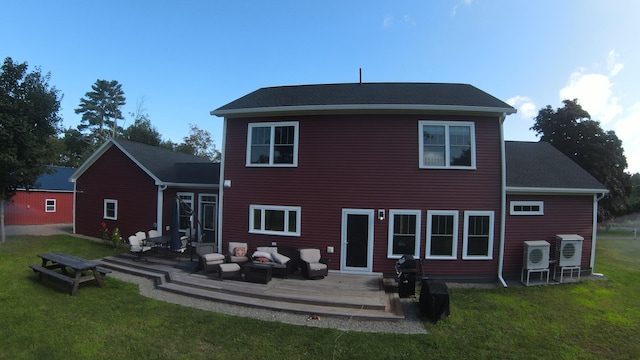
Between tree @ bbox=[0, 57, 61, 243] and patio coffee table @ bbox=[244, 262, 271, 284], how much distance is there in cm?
1240

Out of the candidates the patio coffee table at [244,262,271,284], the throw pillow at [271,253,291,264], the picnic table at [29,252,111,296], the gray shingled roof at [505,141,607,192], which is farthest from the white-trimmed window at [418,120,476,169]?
the picnic table at [29,252,111,296]

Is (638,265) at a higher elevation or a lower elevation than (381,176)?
lower

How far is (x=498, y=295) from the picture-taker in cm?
838

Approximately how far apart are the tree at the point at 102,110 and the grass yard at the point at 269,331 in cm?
4494

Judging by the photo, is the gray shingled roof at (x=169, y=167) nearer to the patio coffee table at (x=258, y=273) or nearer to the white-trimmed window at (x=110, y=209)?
the white-trimmed window at (x=110, y=209)

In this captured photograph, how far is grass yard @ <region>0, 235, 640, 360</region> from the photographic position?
496 centimetres

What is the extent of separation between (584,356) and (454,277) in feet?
14.1

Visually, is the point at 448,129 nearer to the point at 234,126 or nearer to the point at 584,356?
the point at 584,356

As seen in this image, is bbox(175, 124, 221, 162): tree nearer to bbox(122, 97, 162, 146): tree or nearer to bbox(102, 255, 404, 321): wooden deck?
bbox(122, 97, 162, 146): tree

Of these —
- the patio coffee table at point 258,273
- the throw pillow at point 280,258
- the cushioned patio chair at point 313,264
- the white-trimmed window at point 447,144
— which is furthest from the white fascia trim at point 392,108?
the patio coffee table at point 258,273

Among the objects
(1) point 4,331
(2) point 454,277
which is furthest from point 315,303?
(1) point 4,331

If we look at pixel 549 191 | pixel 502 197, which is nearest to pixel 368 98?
pixel 502 197

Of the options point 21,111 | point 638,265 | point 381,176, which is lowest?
point 638,265

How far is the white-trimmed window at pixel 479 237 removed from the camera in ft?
31.5
